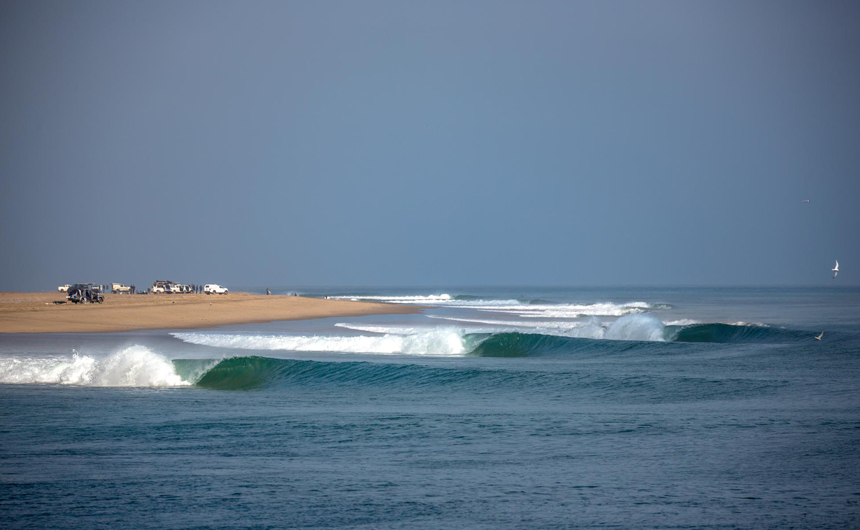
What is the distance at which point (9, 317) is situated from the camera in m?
43.7

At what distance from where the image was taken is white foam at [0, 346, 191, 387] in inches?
787

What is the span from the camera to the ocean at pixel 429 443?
881 centimetres

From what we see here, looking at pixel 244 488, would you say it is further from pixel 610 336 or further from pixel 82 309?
pixel 82 309

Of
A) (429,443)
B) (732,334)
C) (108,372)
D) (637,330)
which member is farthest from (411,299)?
(429,443)

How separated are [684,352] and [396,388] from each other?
12.4m

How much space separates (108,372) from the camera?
20312mm

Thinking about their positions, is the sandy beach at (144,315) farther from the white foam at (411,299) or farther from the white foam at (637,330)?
the white foam at (411,299)

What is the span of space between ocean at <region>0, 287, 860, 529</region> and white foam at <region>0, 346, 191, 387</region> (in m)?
0.06

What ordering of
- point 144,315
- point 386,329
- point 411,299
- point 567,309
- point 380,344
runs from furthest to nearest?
point 411,299
point 567,309
point 144,315
point 386,329
point 380,344

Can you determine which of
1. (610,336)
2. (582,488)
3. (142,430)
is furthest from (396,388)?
(610,336)

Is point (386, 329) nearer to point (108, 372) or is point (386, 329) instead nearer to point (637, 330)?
point (637, 330)

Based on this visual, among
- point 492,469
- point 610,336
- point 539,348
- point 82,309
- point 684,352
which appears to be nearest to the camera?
point 492,469

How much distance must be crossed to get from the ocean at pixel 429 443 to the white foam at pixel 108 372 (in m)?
0.06

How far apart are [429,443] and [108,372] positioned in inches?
464
